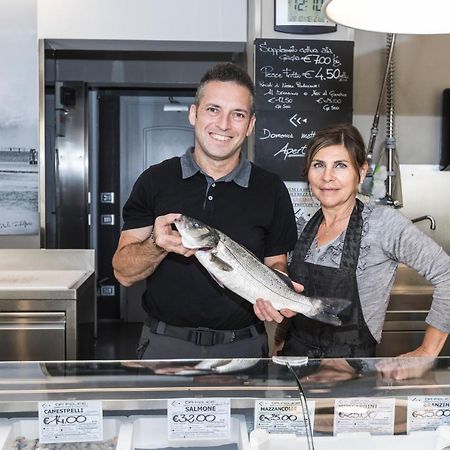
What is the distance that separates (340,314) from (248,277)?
1.31 ft

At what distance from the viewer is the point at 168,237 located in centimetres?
169

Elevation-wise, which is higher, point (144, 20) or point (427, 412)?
point (144, 20)

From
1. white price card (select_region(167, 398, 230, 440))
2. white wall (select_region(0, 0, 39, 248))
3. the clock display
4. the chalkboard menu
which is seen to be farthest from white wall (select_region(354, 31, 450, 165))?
white price card (select_region(167, 398, 230, 440))

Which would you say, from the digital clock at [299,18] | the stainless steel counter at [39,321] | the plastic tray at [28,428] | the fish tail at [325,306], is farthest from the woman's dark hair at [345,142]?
the digital clock at [299,18]

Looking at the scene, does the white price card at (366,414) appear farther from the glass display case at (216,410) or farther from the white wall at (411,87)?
the white wall at (411,87)

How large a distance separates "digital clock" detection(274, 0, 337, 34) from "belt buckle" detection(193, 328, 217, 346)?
244 centimetres

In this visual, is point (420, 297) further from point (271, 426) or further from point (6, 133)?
point (6, 133)

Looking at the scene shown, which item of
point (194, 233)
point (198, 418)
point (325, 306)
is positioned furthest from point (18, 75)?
point (198, 418)

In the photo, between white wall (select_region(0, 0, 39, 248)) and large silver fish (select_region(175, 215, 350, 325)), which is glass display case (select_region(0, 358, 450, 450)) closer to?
large silver fish (select_region(175, 215, 350, 325))

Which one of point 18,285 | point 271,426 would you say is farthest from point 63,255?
point 271,426

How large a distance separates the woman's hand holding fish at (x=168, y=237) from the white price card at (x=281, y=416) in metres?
0.47

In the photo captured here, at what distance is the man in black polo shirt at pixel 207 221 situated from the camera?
195cm

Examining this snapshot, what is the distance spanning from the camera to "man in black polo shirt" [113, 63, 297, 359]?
1.95 meters

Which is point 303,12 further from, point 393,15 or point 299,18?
point 393,15
